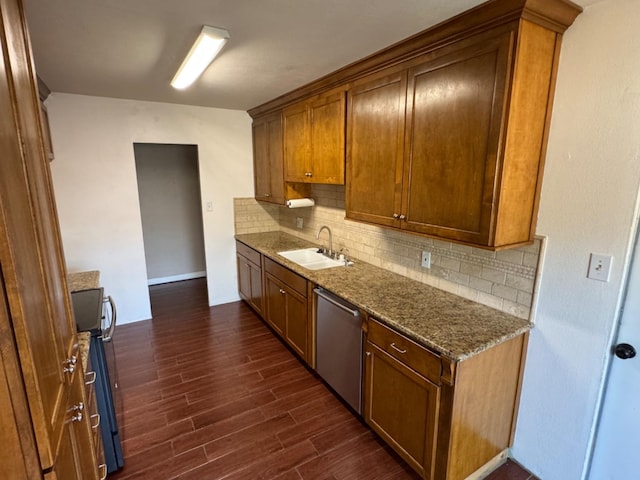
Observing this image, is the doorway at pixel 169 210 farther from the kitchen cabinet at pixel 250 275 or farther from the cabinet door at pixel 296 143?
the cabinet door at pixel 296 143

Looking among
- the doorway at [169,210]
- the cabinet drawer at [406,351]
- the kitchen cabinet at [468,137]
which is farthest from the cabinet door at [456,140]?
the doorway at [169,210]

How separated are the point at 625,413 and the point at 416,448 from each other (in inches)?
37.4

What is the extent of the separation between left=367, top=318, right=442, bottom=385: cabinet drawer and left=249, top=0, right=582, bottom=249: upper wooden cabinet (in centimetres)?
58

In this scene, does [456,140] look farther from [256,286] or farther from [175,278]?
[175,278]

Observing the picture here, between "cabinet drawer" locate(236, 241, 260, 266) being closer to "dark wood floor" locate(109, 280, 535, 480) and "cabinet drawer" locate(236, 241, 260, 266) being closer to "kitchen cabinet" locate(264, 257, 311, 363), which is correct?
"kitchen cabinet" locate(264, 257, 311, 363)

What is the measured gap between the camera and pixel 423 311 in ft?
6.18

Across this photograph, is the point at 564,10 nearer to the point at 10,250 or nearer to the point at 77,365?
the point at 10,250

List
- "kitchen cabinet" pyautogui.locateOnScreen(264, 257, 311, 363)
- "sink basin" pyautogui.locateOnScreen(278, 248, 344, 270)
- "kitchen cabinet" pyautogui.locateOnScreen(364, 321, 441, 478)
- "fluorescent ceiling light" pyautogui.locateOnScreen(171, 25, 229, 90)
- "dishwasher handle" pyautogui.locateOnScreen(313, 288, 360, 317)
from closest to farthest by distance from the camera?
"kitchen cabinet" pyautogui.locateOnScreen(364, 321, 441, 478), "fluorescent ceiling light" pyautogui.locateOnScreen(171, 25, 229, 90), "dishwasher handle" pyautogui.locateOnScreen(313, 288, 360, 317), "kitchen cabinet" pyautogui.locateOnScreen(264, 257, 311, 363), "sink basin" pyautogui.locateOnScreen(278, 248, 344, 270)

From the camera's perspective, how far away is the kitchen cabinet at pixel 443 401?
5.14 feet

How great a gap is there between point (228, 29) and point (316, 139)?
1.19 metres

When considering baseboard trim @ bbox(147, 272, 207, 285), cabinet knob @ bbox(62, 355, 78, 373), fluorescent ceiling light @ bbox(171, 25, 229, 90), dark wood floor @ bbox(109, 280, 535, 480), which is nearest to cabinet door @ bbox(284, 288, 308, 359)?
dark wood floor @ bbox(109, 280, 535, 480)

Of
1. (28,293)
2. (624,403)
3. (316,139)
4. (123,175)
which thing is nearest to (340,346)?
(624,403)

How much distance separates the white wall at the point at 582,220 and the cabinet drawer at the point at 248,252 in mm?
2551

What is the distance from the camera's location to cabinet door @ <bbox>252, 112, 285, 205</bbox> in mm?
3455
